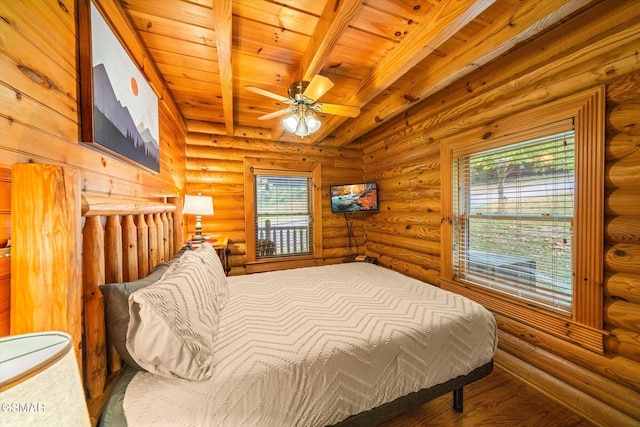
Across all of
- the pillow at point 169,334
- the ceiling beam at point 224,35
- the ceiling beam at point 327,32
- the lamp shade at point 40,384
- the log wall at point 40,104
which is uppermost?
the ceiling beam at point 327,32

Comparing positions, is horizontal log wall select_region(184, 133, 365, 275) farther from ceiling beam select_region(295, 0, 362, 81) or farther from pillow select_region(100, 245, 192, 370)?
pillow select_region(100, 245, 192, 370)

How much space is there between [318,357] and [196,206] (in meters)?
2.28

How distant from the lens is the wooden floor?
1.58 m

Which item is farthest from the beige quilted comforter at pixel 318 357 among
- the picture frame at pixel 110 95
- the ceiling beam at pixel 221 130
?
the ceiling beam at pixel 221 130

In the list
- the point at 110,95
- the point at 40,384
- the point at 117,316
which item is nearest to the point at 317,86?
the point at 110,95

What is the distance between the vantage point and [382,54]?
Answer: 2.04 meters

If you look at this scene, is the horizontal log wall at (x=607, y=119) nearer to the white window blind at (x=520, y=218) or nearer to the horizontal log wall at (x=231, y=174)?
the white window blind at (x=520, y=218)

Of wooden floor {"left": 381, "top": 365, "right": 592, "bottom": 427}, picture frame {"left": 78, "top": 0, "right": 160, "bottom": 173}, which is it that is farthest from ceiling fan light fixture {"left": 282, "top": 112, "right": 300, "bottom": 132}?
wooden floor {"left": 381, "top": 365, "right": 592, "bottom": 427}

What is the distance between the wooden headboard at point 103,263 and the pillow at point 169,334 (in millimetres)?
205

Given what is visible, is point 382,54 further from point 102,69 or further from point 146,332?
point 146,332

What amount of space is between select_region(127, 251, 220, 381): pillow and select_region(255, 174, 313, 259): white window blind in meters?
2.62

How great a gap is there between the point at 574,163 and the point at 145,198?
9.95 feet

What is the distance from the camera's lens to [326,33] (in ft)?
5.13

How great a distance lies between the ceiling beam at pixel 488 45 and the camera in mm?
1450
